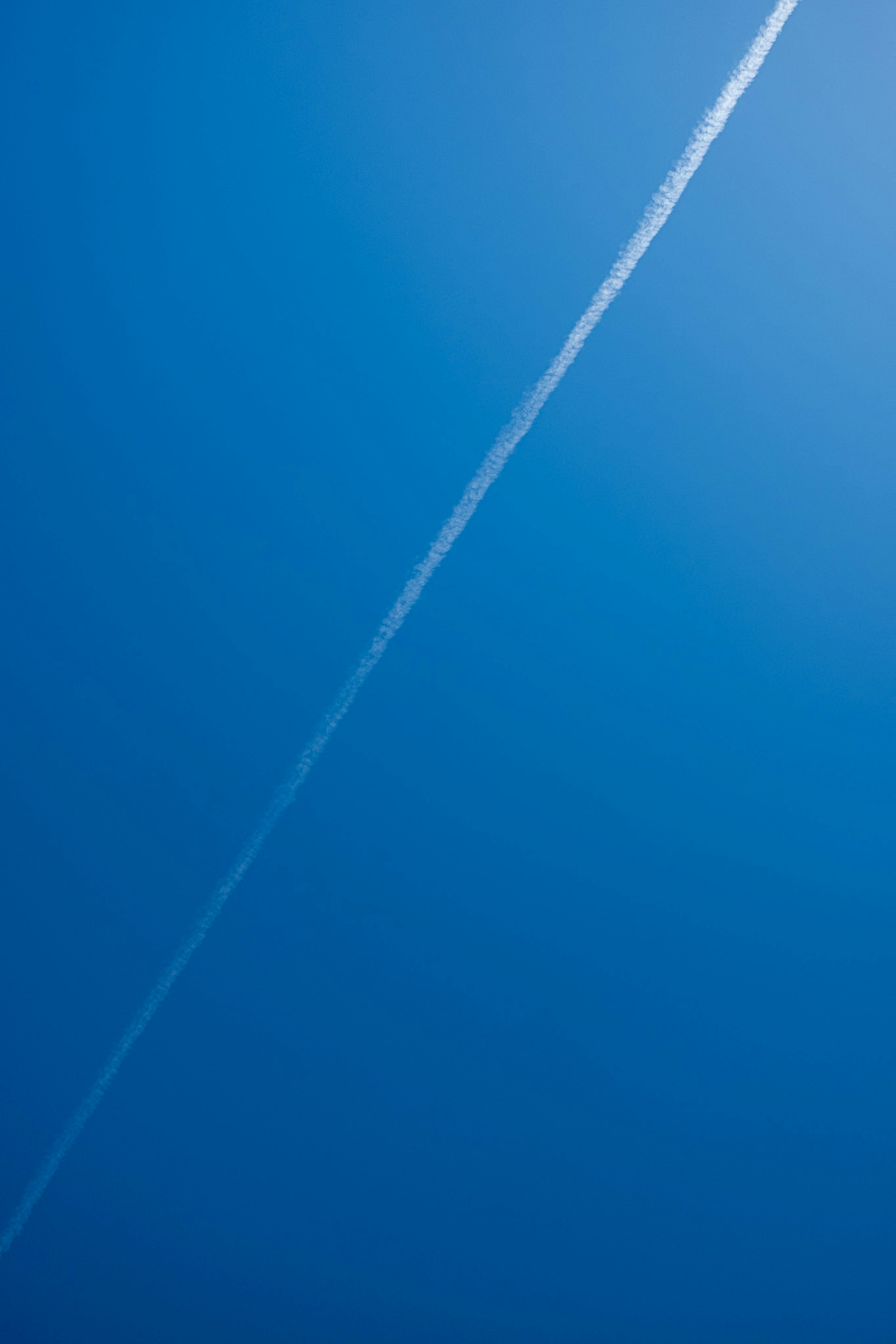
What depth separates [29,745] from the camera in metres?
1.24

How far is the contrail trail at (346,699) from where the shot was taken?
1255mm

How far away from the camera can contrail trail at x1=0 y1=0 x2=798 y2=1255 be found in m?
1.25

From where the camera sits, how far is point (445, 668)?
1279 millimetres

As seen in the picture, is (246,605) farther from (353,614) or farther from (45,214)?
(45,214)

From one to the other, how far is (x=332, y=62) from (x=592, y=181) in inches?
15.7

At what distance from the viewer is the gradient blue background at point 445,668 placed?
3.95ft

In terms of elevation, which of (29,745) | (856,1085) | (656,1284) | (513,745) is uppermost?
(513,745)

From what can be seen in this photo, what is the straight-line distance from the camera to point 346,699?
127cm

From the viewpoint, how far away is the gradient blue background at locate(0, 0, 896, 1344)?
3.95 feet

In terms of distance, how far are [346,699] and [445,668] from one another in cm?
16

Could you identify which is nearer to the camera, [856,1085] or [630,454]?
[630,454]

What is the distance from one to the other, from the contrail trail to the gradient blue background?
0.07 ft

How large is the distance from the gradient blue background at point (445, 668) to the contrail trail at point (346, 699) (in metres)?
0.02

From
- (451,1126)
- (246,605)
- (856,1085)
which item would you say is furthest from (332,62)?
(856,1085)
